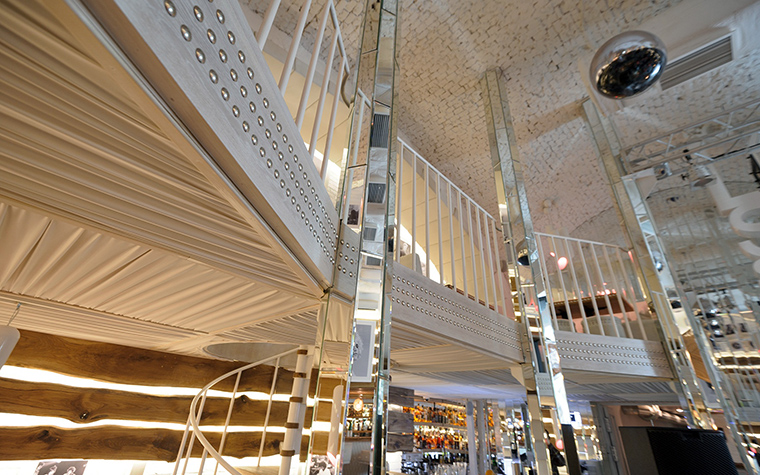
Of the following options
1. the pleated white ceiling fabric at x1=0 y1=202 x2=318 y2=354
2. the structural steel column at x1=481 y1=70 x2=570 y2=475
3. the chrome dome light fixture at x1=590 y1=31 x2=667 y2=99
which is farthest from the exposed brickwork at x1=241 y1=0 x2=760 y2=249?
the pleated white ceiling fabric at x1=0 y1=202 x2=318 y2=354

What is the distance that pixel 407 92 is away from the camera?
411 centimetres

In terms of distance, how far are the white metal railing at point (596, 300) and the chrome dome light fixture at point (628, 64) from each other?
144 centimetres

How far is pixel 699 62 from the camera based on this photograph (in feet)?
11.5

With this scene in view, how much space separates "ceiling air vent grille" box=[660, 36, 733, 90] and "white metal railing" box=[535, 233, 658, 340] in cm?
192

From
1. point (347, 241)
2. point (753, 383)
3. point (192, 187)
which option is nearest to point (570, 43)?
point (347, 241)

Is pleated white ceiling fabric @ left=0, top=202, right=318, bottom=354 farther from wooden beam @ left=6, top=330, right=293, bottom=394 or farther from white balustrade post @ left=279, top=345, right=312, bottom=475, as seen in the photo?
wooden beam @ left=6, top=330, right=293, bottom=394

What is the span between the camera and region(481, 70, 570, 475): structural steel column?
2.55m

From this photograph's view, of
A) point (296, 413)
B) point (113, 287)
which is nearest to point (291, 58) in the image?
point (113, 287)

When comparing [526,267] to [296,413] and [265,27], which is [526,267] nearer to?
[296,413]

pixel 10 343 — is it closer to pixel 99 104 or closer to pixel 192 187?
pixel 192 187

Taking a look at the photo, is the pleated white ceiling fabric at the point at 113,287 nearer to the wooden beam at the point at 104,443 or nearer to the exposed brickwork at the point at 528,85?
the wooden beam at the point at 104,443

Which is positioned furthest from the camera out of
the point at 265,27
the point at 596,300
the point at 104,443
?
the point at 596,300

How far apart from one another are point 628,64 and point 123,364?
5331 mm

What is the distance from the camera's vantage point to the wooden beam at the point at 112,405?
2895 millimetres
